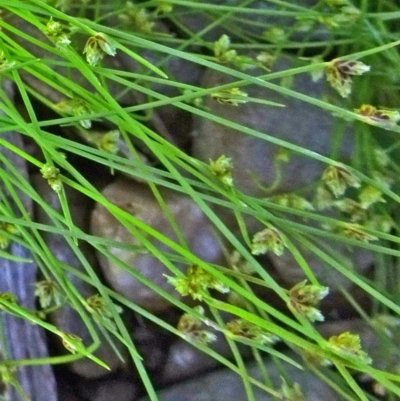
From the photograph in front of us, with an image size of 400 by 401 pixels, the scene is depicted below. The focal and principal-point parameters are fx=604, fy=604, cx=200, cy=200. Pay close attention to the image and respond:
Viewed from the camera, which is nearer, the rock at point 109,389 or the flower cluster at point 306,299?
the flower cluster at point 306,299

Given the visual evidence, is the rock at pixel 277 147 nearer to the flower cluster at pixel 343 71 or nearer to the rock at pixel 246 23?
the rock at pixel 246 23

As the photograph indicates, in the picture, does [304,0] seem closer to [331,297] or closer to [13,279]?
[331,297]

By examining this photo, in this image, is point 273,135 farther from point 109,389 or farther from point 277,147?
point 109,389

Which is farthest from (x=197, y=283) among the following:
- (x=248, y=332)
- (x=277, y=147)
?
(x=277, y=147)

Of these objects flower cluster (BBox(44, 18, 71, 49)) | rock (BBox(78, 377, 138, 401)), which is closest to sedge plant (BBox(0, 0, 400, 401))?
flower cluster (BBox(44, 18, 71, 49))

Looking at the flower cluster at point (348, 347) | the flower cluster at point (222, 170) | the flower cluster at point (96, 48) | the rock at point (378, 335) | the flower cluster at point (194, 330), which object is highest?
the flower cluster at point (96, 48)

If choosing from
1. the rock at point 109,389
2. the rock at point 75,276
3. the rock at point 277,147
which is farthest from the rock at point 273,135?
the rock at point 109,389
